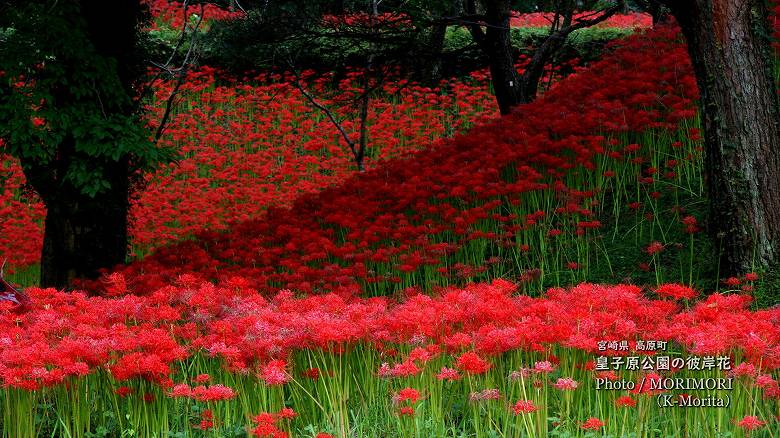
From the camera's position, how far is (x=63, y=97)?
30.6ft

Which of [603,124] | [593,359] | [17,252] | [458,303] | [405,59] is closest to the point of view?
[593,359]

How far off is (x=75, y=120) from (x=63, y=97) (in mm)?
512

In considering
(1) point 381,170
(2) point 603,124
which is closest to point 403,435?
(2) point 603,124

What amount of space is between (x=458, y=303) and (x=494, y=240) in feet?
13.2

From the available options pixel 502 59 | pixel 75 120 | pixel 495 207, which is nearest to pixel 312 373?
pixel 495 207

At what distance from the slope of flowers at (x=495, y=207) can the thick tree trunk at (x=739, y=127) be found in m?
0.40

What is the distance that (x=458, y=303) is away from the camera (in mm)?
5199

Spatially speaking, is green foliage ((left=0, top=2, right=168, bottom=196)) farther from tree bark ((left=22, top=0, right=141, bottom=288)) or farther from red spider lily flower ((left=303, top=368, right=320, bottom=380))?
red spider lily flower ((left=303, top=368, right=320, bottom=380))

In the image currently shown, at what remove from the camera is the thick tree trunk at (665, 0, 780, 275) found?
23.1 ft

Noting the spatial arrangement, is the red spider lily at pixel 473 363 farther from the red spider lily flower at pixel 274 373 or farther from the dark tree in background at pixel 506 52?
the dark tree in background at pixel 506 52

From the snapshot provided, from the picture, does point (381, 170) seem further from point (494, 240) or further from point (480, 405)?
point (480, 405)

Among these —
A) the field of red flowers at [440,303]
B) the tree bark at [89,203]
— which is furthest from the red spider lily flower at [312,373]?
the tree bark at [89,203]

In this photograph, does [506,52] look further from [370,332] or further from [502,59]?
[370,332]

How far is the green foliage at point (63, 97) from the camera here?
28.0ft
